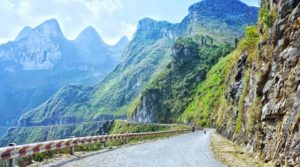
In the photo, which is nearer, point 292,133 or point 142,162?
point 292,133

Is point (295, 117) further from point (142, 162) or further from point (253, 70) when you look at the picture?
point (253, 70)

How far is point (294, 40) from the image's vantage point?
20.5m

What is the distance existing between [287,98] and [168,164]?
611cm

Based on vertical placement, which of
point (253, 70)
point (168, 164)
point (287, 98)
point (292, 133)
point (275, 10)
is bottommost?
point (168, 164)

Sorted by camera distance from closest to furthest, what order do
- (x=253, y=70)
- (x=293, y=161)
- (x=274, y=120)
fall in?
(x=293, y=161) < (x=274, y=120) < (x=253, y=70)

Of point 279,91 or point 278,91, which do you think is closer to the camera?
point 279,91

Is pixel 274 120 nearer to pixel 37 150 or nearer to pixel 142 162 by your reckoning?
pixel 142 162

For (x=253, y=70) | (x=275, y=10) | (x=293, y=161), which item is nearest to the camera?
(x=293, y=161)

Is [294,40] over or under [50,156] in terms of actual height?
over

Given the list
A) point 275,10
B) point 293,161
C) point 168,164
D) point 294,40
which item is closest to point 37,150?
point 168,164

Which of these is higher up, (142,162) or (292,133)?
(292,133)

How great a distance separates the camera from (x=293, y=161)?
1633cm

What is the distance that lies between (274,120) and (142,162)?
22.6 feet

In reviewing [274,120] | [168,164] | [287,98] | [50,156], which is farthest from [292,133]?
[50,156]
